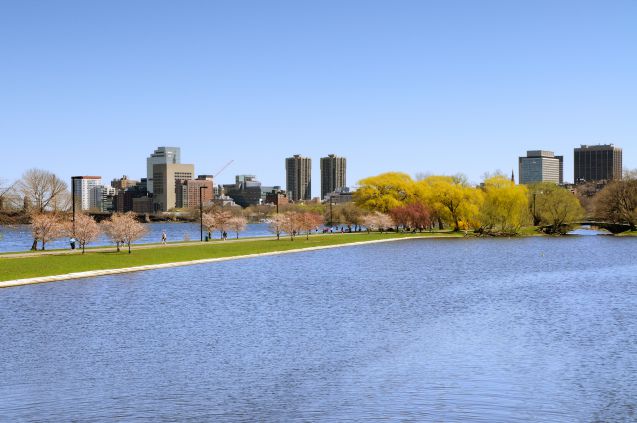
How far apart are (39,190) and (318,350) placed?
70.0 m

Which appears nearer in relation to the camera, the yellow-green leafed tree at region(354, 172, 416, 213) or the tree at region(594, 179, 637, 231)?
the tree at region(594, 179, 637, 231)

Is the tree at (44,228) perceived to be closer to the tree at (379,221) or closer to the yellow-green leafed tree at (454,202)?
the tree at (379,221)

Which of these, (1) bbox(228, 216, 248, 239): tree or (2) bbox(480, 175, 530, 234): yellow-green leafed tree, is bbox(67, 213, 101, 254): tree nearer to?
(1) bbox(228, 216, 248, 239): tree

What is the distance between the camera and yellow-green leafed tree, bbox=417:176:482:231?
4793 inches

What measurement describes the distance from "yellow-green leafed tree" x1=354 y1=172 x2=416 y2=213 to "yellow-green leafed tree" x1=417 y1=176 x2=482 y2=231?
4.86 metres

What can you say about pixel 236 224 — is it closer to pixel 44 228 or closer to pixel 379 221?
pixel 379 221

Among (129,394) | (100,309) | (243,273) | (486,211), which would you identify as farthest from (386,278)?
(486,211)

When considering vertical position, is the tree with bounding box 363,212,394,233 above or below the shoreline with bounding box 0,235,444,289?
above

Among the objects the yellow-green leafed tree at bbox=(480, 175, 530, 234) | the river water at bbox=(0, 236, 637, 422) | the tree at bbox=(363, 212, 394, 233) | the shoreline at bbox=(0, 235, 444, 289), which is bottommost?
the river water at bbox=(0, 236, 637, 422)

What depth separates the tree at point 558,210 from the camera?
5079 inches

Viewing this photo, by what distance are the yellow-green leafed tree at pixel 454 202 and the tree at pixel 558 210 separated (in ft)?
48.6

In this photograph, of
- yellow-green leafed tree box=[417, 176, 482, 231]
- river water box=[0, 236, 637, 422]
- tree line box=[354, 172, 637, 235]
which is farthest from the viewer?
yellow-green leafed tree box=[417, 176, 482, 231]

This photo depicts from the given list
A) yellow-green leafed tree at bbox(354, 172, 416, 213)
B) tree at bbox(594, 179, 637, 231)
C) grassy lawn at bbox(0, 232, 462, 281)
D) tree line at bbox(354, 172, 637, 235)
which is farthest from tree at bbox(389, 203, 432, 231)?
grassy lawn at bbox(0, 232, 462, 281)

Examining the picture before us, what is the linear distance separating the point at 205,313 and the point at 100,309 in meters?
5.12
